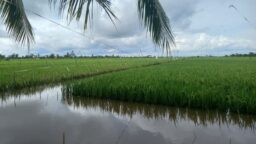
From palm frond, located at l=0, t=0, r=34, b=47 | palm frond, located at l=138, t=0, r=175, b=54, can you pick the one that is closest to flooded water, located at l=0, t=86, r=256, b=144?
palm frond, located at l=0, t=0, r=34, b=47

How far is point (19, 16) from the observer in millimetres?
3568

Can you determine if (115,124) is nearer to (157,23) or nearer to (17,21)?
(17,21)

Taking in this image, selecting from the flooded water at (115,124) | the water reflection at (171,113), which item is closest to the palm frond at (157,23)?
the flooded water at (115,124)

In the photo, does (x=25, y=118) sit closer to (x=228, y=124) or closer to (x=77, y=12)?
(x=228, y=124)

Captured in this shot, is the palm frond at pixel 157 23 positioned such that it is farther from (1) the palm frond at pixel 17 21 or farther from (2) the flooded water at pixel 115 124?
(2) the flooded water at pixel 115 124

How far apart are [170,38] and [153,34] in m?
0.13

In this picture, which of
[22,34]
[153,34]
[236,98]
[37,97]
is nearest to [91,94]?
[37,97]

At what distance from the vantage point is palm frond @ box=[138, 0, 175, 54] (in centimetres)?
203

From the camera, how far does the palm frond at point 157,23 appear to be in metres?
2.03

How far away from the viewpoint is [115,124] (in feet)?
22.9

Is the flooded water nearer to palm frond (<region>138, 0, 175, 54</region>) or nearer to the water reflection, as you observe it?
the water reflection

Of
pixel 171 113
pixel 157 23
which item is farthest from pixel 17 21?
pixel 171 113

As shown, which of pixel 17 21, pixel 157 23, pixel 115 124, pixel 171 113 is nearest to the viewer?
pixel 157 23

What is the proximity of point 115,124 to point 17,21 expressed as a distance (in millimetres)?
4041
